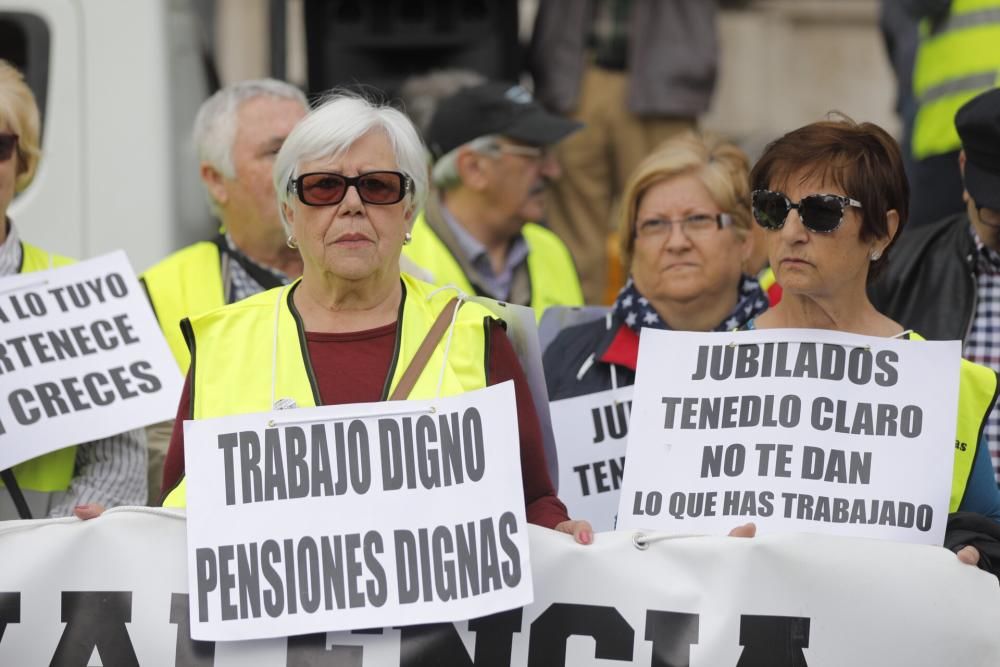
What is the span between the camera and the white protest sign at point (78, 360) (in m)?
3.89

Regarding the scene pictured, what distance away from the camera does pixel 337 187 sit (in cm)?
354

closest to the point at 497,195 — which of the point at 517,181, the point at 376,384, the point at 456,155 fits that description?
the point at 517,181

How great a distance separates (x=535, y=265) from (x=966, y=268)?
174 centimetres

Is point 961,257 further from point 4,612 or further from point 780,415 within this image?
point 4,612

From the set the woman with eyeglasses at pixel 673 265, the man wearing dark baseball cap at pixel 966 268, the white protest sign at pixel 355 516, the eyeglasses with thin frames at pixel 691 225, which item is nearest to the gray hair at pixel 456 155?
the woman with eyeglasses at pixel 673 265

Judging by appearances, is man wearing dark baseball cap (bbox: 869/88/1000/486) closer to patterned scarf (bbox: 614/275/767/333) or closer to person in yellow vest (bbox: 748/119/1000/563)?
patterned scarf (bbox: 614/275/767/333)

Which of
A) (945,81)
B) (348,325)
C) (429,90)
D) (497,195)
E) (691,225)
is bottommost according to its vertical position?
(348,325)

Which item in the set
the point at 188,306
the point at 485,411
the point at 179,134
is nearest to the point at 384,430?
the point at 485,411

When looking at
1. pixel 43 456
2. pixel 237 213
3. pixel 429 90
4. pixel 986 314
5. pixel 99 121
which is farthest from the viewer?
pixel 429 90

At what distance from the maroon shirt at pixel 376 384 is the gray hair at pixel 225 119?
1499 millimetres

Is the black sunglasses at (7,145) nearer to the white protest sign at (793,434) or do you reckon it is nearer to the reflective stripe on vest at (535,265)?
the reflective stripe on vest at (535,265)

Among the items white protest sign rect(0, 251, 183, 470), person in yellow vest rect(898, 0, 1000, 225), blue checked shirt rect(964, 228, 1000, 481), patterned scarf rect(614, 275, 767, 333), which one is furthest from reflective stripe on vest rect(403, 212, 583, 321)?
blue checked shirt rect(964, 228, 1000, 481)

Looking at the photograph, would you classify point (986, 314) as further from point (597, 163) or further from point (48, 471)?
point (597, 163)

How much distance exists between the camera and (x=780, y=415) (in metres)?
3.57
